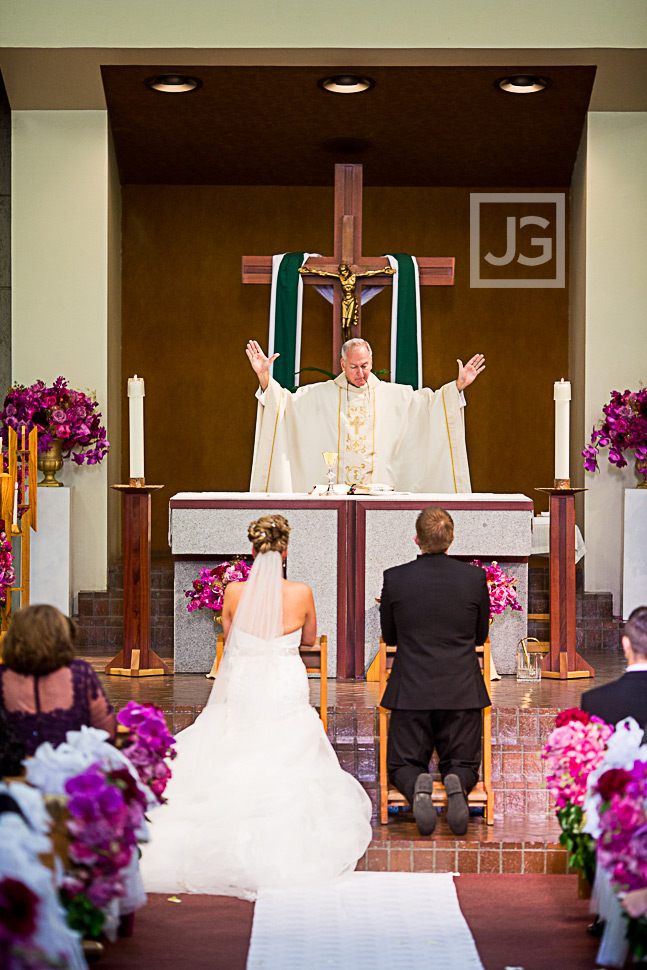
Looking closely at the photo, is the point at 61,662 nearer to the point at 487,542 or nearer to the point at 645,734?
the point at 645,734

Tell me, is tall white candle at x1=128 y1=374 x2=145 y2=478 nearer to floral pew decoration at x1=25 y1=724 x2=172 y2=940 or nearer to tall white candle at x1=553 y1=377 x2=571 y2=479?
tall white candle at x1=553 y1=377 x2=571 y2=479

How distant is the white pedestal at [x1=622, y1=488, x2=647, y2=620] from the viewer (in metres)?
7.77

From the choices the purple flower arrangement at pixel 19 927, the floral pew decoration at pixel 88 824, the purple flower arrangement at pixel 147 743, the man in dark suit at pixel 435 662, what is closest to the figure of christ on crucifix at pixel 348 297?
the man in dark suit at pixel 435 662

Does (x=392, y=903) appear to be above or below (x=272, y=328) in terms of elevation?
below

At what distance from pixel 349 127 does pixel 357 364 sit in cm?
230

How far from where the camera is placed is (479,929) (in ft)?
12.5

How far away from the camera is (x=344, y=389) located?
764cm

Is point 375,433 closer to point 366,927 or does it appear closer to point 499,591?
point 499,591

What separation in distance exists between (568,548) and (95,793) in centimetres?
384

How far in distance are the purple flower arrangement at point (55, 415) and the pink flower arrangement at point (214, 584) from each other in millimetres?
1956

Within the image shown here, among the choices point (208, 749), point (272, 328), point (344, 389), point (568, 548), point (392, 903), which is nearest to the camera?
point (392, 903)

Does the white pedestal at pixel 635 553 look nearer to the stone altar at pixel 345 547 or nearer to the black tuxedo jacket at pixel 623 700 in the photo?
the stone altar at pixel 345 547

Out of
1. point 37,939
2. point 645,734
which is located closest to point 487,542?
point 645,734

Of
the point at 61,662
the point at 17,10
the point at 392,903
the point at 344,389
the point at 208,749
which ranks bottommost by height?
the point at 392,903
